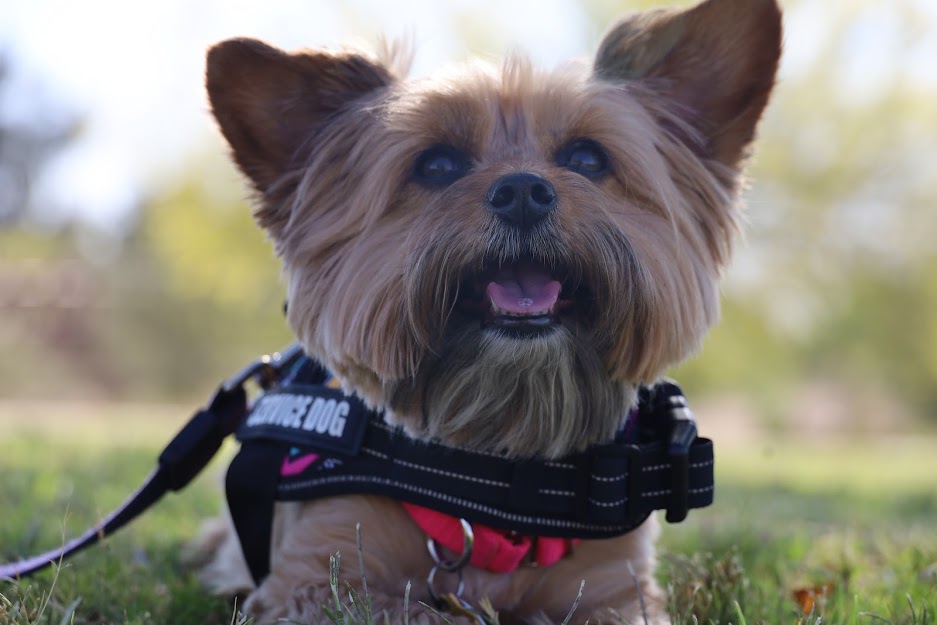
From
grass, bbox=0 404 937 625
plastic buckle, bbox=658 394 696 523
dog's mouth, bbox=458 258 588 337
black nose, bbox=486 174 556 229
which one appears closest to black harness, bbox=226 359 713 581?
plastic buckle, bbox=658 394 696 523

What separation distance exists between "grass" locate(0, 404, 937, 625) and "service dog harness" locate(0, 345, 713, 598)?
7.1 inches

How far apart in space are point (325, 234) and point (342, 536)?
2.81ft

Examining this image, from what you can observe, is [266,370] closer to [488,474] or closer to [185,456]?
[185,456]

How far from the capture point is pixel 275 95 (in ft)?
9.42

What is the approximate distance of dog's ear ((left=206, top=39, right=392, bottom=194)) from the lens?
109 inches

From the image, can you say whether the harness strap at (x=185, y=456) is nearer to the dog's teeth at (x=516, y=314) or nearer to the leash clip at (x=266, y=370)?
the leash clip at (x=266, y=370)

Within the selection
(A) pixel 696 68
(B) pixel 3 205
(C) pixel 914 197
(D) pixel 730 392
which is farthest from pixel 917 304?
(B) pixel 3 205

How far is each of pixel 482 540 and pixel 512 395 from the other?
392 millimetres

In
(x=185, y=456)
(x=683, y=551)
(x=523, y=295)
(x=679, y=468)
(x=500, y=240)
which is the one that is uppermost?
(x=500, y=240)

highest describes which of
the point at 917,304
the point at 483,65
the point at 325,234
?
the point at 483,65

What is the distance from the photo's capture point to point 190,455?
3049 millimetres

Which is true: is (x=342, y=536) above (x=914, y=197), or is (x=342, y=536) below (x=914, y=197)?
above

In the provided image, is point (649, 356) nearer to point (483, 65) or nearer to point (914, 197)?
point (483, 65)

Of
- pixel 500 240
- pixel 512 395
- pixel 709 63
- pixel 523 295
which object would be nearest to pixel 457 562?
pixel 512 395
